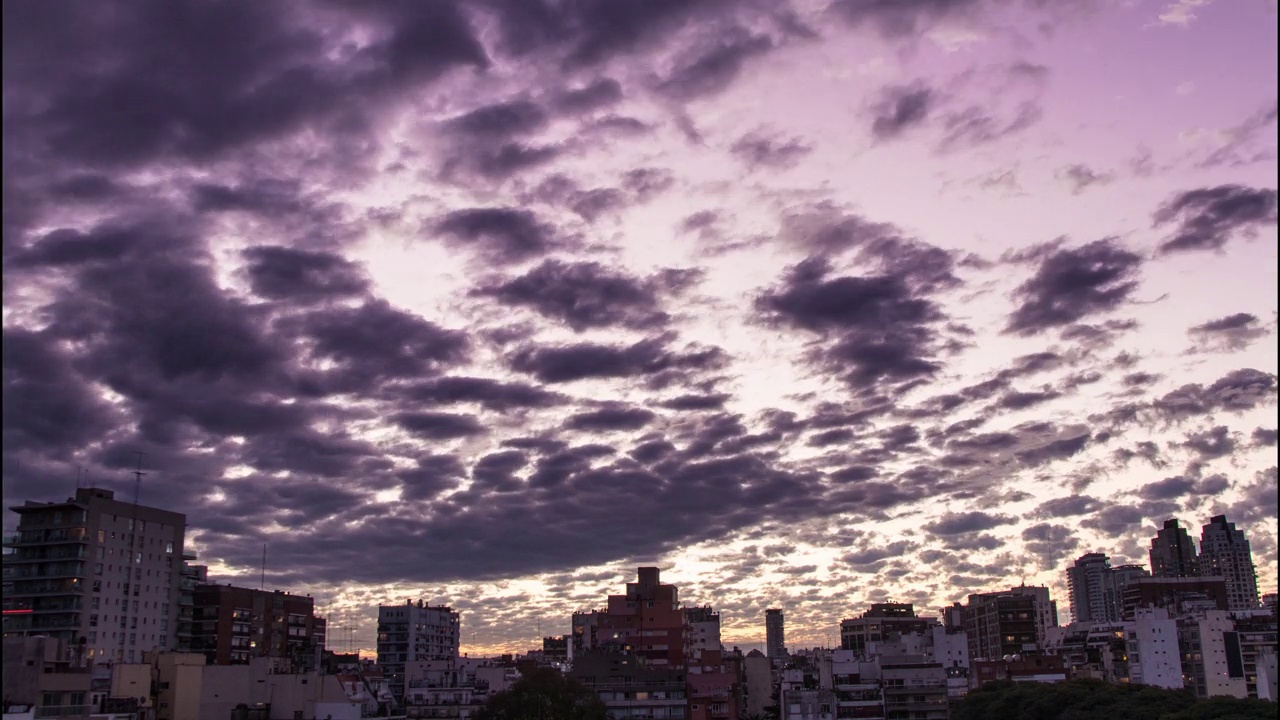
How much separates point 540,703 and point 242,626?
7796 centimetres

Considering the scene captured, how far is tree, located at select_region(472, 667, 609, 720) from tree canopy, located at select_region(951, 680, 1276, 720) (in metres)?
62.3

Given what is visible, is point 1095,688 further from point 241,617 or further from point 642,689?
point 241,617

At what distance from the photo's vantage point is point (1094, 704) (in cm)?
14525

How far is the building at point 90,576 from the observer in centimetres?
14675

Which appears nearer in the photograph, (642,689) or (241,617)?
(642,689)

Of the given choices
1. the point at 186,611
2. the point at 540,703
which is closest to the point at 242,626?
the point at 186,611

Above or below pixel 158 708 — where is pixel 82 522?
above

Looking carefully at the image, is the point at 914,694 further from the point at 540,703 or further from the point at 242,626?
the point at 242,626

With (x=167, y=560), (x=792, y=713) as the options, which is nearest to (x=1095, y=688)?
(x=792, y=713)

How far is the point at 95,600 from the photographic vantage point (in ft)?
497

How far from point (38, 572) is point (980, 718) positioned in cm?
13137

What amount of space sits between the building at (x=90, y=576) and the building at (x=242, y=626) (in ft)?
25.2

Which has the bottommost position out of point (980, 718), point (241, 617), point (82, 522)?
point (980, 718)

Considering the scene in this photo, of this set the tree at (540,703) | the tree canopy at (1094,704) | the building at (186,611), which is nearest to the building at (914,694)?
the tree canopy at (1094,704)
